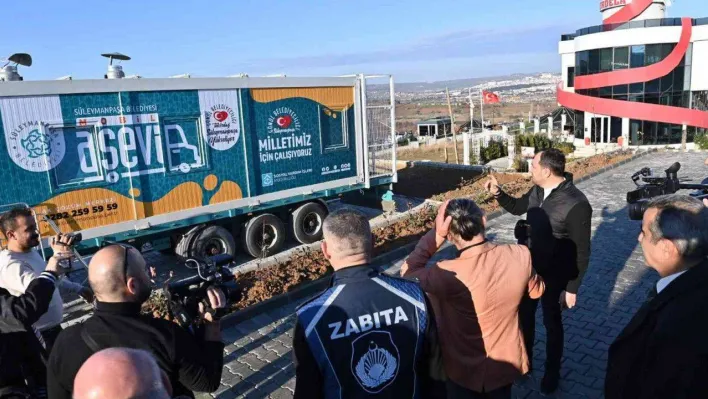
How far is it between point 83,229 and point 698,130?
29.9 m

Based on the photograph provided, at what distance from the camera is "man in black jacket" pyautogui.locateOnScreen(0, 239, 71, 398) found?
2.88 meters

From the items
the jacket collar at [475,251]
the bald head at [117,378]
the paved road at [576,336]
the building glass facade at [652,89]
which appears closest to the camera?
the bald head at [117,378]

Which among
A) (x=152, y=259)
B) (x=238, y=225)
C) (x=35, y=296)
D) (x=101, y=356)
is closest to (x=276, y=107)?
(x=238, y=225)

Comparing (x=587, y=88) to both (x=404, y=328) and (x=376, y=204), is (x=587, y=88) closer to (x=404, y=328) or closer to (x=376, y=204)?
(x=376, y=204)

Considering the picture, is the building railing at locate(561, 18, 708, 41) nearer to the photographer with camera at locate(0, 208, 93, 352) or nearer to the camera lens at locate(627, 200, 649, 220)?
the camera lens at locate(627, 200, 649, 220)

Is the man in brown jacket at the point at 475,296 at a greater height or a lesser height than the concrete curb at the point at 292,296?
greater

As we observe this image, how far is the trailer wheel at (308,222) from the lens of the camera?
31.9 ft

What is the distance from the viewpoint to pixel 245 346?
222 inches

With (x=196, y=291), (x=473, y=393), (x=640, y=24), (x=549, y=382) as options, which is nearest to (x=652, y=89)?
(x=640, y=24)

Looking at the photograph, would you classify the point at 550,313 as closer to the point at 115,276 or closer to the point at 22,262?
the point at 115,276

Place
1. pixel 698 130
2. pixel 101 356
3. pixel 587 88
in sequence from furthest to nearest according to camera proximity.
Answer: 1. pixel 587 88
2. pixel 698 130
3. pixel 101 356

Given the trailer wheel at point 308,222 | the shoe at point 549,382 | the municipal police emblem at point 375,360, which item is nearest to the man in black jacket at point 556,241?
the shoe at point 549,382

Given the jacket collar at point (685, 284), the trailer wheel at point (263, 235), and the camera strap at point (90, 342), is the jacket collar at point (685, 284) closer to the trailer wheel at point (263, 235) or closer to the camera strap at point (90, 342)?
the camera strap at point (90, 342)

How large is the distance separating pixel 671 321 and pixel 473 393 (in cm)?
128
